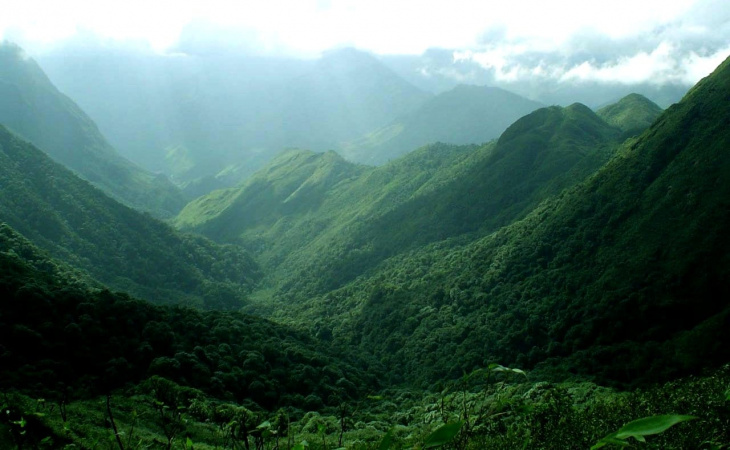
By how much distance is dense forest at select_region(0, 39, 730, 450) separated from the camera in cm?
2018

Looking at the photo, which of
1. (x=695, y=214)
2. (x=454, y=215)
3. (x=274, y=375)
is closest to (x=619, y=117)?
(x=454, y=215)

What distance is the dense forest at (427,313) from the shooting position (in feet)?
66.2

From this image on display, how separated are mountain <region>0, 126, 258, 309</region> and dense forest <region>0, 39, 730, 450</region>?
30.0 inches

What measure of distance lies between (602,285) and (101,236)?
133 m

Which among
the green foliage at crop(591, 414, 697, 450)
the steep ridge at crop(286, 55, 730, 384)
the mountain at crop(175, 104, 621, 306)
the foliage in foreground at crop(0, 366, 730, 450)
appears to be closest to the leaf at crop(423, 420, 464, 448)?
the foliage in foreground at crop(0, 366, 730, 450)

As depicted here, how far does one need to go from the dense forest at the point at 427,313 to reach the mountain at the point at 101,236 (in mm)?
761

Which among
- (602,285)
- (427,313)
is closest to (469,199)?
(427,313)

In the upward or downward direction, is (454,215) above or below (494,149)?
below

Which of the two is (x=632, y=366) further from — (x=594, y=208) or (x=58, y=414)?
(x=58, y=414)

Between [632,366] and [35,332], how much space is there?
68989 millimetres

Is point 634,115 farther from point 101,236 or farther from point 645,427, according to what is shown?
point 645,427

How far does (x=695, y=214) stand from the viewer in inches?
2918

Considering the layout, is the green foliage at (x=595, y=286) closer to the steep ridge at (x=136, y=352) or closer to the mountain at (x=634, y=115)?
the steep ridge at (x=136, y=352)

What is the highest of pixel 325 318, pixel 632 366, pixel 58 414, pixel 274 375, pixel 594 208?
pixel 58 414
